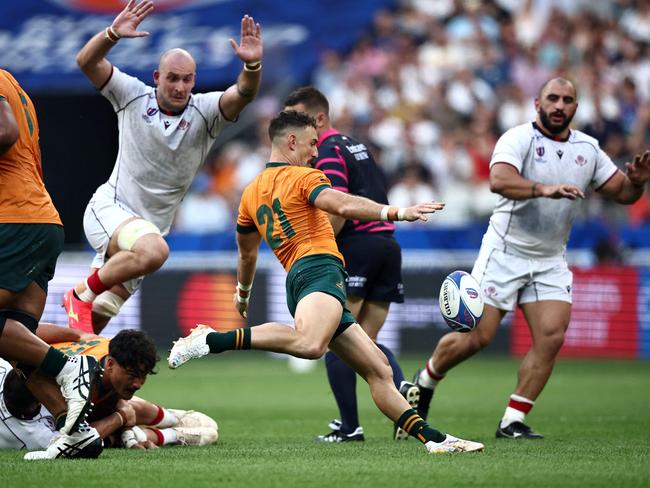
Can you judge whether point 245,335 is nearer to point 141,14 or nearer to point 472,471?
point 472,471

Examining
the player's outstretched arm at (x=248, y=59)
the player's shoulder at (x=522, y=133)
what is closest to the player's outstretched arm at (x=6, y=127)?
the player's outstretched arm at (x=248, y=59)

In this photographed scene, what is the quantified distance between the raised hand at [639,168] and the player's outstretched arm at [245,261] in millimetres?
3425

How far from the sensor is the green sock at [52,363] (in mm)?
7613

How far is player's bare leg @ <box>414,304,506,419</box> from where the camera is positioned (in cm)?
1002

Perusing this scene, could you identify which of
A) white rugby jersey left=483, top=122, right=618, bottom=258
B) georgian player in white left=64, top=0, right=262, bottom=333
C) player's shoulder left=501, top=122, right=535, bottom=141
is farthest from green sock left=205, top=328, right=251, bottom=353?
player's shoulder left=501, top=122, right=535, bottom=141

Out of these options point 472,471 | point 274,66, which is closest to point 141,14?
point 472,471

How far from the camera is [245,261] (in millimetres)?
8727

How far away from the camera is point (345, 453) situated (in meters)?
8.12

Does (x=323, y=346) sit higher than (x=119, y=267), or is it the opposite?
(x=119, y=267)

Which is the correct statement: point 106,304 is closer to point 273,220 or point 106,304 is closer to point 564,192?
point 273,220

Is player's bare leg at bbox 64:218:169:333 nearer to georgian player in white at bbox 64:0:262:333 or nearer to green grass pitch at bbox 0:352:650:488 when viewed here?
georgian player in white at bbox 64:0:262:333

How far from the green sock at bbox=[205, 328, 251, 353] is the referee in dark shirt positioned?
2.23 metres

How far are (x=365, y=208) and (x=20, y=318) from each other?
2.41 meters

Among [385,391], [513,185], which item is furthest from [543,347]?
[385,391]
